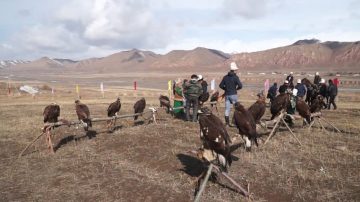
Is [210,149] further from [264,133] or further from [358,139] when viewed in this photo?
[358,139]

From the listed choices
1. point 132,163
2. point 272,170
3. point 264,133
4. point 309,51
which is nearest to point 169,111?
point 264,133

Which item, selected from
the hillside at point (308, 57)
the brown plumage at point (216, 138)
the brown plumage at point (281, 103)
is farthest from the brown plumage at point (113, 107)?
the hillside at point (308, 57)

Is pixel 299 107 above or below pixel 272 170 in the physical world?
above

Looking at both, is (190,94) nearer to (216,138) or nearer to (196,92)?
(196,92)

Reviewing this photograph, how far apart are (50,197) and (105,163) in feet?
7.75

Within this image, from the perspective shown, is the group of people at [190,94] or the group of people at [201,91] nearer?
the group of people at [201,91]

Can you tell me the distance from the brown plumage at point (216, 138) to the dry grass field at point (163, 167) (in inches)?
30.1

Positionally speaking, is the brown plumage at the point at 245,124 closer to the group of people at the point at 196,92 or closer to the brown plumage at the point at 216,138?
the brown plumage at the point at 216,138

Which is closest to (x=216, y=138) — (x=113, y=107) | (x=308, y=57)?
(x=113, y=107)

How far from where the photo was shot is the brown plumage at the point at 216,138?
7.99 m

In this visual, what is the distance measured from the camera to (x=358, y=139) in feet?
42.8

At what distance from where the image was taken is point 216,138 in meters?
7.98

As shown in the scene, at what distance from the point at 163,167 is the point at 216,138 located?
2633 millimetres

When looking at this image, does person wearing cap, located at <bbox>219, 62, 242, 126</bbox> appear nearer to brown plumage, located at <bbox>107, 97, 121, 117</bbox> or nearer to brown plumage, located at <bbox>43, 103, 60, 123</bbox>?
brown plumage, located at <bbox>107, 97, 121, 117</bbox>
